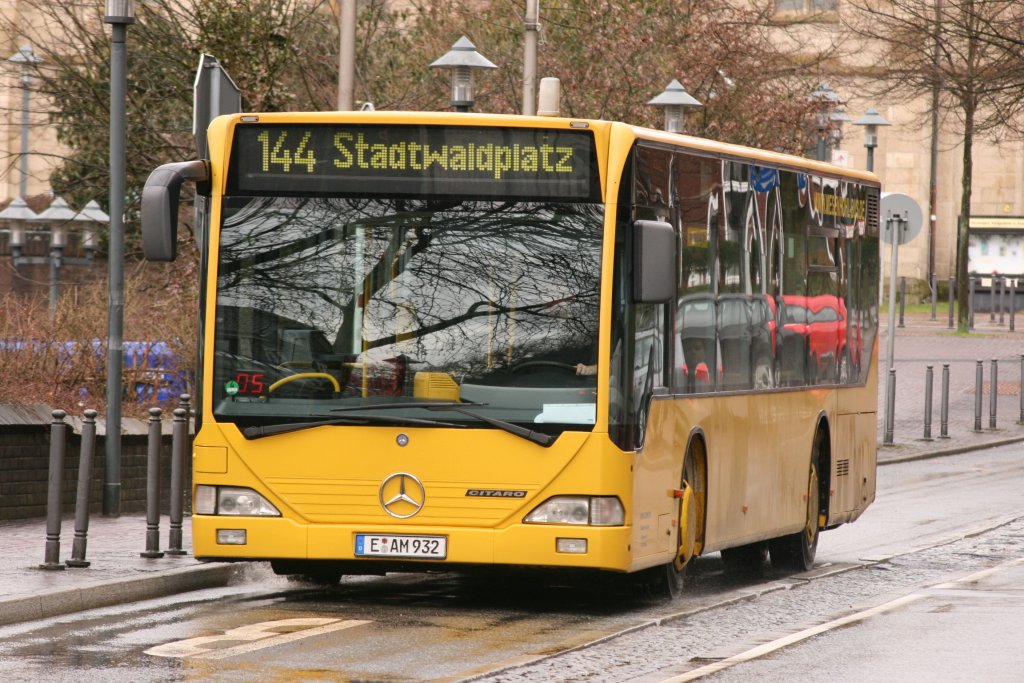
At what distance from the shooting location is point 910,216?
92.2ft

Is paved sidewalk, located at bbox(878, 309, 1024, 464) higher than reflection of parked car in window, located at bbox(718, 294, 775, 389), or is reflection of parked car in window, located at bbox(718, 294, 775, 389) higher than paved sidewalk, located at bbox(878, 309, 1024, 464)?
reflection of parked car in window, located at bbox(718, 294, 775, 389)

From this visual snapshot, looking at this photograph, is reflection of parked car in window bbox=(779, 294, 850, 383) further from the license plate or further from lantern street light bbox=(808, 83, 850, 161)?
lantern street light bbox=(808, 83, 850, 161)

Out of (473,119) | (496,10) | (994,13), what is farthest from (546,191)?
(994,13)

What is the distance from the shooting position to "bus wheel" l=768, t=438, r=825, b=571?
1509 centimetres

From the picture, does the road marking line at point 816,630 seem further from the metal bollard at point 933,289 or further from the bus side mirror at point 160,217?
the metal bollard at point 933,289

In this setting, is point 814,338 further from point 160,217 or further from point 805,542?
Result: point 160,217

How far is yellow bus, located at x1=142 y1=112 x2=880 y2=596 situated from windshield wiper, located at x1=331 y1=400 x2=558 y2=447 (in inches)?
0.6

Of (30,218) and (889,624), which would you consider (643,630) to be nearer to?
(889,624)

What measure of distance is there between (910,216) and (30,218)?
14773 mm

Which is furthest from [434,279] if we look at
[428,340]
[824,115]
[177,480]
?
[824,115]

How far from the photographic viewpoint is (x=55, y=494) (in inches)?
486

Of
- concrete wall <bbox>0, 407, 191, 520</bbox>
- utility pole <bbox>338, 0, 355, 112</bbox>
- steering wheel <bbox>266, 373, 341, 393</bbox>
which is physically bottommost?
concrete wall <bbox>0, 407, 191, 520</bbox>

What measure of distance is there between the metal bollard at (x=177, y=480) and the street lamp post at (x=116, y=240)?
180 centimetres

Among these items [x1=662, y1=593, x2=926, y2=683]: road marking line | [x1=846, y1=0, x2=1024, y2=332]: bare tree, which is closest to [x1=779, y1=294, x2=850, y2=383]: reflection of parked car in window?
[x1=662, y1=593, x2=926, y2=683]: road marking line
